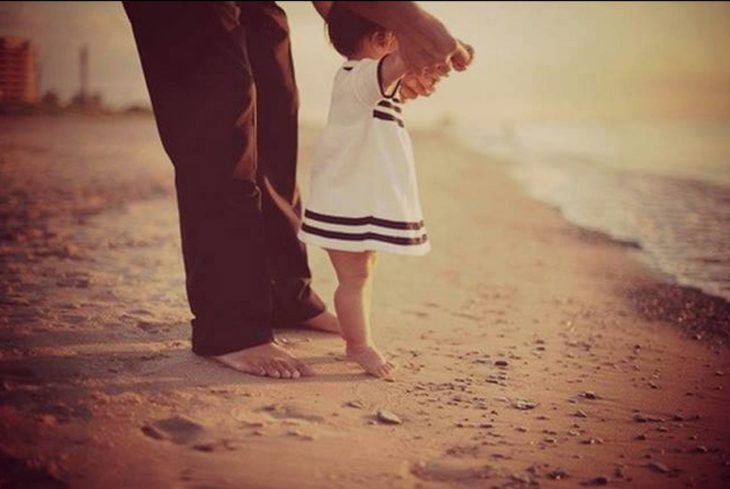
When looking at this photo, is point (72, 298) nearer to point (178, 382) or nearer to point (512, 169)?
point (178, 382)

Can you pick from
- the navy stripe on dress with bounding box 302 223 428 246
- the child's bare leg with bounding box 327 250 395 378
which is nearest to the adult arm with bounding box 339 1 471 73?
the navy stripe on dress with bounding box 302 223 428 246

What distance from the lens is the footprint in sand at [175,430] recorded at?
1809 millimetres

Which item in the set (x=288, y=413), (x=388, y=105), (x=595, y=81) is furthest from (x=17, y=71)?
(x=288, y=413)

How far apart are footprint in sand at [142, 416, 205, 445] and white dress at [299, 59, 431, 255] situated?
763 mm

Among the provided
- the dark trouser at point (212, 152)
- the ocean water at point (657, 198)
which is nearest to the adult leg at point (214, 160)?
the dark trouser at point (212, 152)

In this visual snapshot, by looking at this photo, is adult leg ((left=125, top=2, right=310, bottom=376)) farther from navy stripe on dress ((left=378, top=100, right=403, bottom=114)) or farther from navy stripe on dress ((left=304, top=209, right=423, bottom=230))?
navy stripe on dress ((left=378, top=100, right=403, bottom=114))

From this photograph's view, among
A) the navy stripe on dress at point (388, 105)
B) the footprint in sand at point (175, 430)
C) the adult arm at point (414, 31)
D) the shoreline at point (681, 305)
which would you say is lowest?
the footprint in sand at point (175, 430)

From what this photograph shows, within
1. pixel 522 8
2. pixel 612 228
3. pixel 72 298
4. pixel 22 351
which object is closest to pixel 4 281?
pixel 72 298

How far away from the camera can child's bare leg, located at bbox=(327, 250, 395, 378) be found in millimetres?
2469

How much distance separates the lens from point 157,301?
3.26 metres

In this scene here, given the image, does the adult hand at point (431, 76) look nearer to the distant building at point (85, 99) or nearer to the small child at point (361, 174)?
the small child at point (361, 174)

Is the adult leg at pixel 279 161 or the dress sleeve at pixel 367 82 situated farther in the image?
the adult leg at pixel 279 161

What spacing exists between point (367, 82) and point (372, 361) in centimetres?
98

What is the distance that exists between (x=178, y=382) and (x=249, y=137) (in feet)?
2.74
